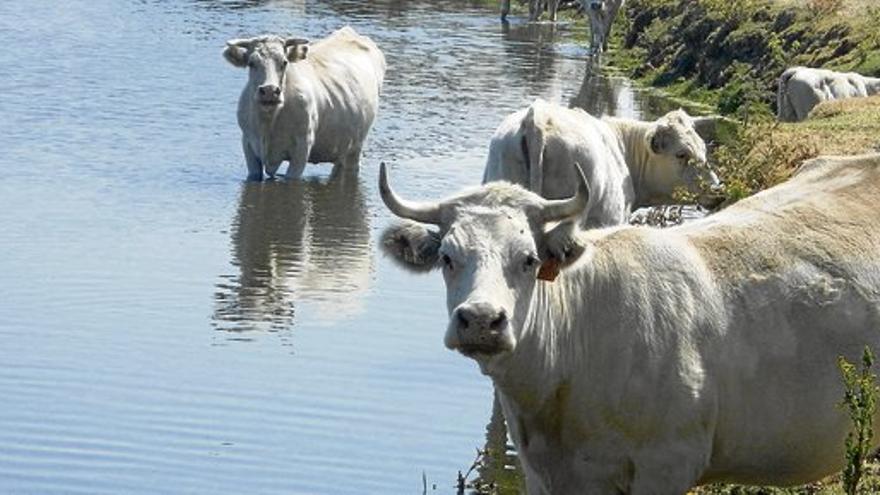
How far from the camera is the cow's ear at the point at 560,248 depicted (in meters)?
7.74

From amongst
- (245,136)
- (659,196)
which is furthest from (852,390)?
(245,136)

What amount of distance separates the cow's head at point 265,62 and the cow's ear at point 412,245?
13.5 metres

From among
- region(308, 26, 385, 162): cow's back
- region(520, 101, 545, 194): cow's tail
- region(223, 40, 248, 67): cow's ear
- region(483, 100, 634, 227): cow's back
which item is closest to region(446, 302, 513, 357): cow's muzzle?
region(520, 101, 545, 194): cow's tail

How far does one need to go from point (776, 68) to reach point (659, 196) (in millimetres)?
14279

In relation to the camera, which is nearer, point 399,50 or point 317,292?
point 317,292

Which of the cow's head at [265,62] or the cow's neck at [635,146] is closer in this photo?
the cow's neck at [635,146]

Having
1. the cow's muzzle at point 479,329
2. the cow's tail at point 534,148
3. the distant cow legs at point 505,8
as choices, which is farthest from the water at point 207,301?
the distant cow legs at point 505,8

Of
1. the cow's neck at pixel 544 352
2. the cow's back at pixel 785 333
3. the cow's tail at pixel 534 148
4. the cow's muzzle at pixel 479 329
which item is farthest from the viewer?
the cow's tail at pixel 534 148

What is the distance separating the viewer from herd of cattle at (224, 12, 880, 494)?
7.69 m

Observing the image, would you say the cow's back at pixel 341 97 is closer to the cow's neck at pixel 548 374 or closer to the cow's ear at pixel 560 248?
the cow's neck at pixel 548 374

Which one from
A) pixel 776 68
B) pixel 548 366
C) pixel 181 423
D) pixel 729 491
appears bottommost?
pixel 776 68

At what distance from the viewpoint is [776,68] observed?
1139 inches

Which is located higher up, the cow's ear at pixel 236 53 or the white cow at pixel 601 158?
the white cow at pixel 601 158

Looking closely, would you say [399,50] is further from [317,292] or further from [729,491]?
[729,491]
